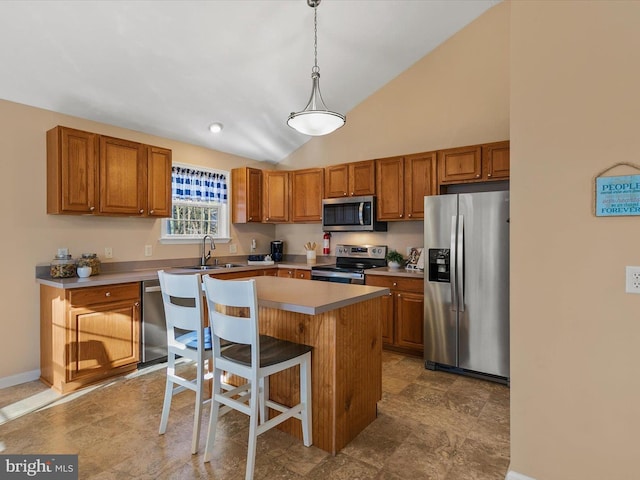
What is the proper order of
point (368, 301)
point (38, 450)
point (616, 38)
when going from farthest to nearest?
1. point (368, 301)
2. point (38, 450)
3. point (616, 38)

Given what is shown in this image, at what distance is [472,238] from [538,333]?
1.59m

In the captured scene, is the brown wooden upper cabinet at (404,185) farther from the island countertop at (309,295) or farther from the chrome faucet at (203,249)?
the chrome faucet at (203,249)

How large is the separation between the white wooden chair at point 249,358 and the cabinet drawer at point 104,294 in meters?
1.69

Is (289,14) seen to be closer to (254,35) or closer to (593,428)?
(254,35)

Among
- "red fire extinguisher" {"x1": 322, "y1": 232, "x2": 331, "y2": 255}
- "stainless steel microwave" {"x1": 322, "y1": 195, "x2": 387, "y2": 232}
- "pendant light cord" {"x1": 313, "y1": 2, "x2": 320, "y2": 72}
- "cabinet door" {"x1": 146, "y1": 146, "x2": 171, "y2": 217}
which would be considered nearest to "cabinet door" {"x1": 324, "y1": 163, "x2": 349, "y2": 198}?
"stainless steel microwave" {"x1": 322, "y1": 195, "x2": 387, "y2": 232}

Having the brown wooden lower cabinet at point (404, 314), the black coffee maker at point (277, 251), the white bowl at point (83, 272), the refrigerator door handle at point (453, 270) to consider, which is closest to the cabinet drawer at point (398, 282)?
the brown wooden lower cabinet at point (404, 314)

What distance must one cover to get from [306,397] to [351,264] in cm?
277

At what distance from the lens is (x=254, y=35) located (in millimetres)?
3250

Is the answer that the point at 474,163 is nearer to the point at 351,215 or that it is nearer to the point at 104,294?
the point at 351,215

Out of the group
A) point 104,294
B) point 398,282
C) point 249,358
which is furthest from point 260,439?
point 398,282

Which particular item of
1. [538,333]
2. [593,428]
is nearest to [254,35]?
[538,333]

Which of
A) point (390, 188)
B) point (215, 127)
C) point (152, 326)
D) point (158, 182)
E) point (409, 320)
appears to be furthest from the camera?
point (215, 127)

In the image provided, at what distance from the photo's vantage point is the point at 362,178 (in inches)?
175

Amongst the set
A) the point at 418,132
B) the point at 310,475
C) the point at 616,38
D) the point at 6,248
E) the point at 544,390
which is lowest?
the point at 310,475
